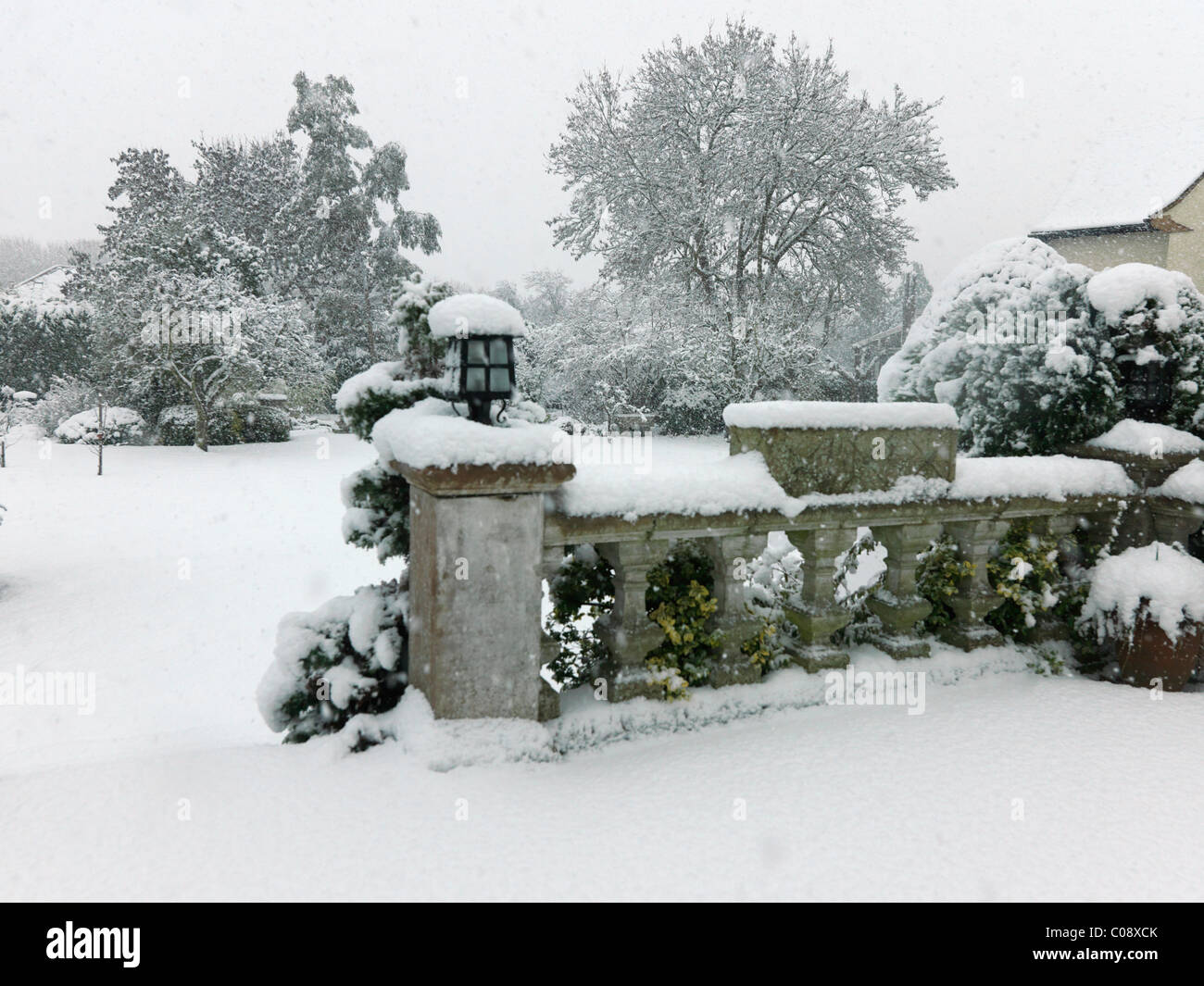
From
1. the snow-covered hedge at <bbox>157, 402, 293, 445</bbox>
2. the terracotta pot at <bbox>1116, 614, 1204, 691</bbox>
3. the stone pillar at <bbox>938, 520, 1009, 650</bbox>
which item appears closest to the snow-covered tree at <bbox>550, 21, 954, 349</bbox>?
the snow-covered hedge at <bbox>157, 402, 293, 445</bbox>

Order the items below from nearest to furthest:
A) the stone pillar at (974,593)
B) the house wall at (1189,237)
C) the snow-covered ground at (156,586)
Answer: the stone pillar at (974,593) < the snow-covered ground at (156,586) < the house wall at (1189,237)

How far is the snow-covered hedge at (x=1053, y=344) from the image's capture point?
13.1 feet

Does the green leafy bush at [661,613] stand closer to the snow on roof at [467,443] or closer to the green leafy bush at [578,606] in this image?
the green leafy bush at [578,606]

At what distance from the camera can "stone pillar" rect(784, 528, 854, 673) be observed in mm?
3285

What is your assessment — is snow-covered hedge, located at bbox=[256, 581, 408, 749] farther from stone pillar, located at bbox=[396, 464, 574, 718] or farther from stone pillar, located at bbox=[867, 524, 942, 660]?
stone pillar, located at bbox=[867, 524, 942, 660]

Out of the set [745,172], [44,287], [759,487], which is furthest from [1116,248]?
[44,287]

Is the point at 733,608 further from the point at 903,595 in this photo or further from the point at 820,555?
the point at 903,595

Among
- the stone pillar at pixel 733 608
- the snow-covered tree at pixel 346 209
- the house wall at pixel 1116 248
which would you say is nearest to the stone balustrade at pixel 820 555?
the stone pillar at pixel 733 608

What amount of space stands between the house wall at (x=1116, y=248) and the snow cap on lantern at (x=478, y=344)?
19045mm

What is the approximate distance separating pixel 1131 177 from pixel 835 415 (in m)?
22.2

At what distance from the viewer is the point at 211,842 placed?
2.14 metres

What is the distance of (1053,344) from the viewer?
4070 mm

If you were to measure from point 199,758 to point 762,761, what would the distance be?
2046 millimetres
